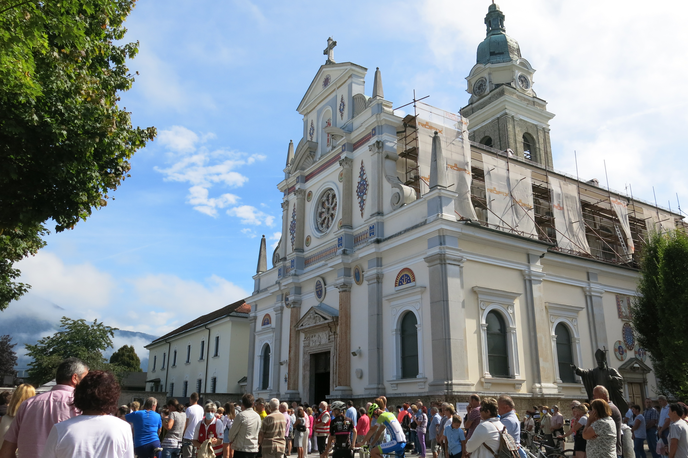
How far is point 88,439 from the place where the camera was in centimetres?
389

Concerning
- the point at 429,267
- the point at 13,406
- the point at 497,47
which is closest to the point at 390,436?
the point at 13,406

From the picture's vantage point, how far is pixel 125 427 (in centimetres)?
411

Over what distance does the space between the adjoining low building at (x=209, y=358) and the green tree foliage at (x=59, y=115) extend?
983 inches

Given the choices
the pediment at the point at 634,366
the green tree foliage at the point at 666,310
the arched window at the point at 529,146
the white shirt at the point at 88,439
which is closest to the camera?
the white shirt at the point at 88,439

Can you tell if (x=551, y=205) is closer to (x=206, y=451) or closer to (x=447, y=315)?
(x=447, y=315)

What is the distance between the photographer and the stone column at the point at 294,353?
93.2ft

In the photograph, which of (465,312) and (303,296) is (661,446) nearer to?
(465,312)

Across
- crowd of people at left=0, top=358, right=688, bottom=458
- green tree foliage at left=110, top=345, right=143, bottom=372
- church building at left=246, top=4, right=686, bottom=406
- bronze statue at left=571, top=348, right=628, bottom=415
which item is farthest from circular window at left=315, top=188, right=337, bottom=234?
green tree foliage at left=110, top=345, right=143, bottom=372

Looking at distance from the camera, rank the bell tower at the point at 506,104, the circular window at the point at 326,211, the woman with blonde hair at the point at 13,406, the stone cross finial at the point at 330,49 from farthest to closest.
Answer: the bell tower at the point at 506,104
the stone cross finial at the point at 330,49
the circular window at the point at 326,211
the woman with blonde hair at the point at 13,406

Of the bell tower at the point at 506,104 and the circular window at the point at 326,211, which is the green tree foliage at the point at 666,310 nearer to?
the bell tower at the point at 506,104

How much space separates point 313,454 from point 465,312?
26.1 ft

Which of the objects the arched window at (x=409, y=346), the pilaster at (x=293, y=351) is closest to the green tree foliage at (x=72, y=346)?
the pilaster at (x=293, y=351)

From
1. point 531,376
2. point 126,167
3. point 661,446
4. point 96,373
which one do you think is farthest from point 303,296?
point 96,373

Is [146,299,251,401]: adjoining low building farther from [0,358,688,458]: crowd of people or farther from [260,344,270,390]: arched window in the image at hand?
[0,358,688,458]: crowd of people
